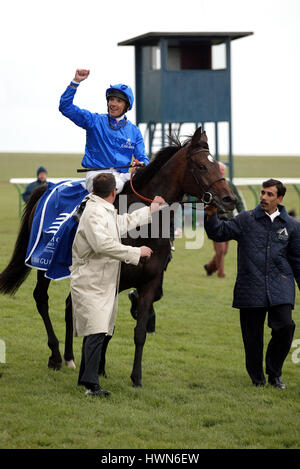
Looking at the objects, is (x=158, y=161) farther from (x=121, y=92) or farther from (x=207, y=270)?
(x=207, y=270)

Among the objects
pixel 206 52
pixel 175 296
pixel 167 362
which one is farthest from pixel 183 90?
pixel 167 362

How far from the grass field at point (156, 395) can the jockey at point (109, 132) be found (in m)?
1.76

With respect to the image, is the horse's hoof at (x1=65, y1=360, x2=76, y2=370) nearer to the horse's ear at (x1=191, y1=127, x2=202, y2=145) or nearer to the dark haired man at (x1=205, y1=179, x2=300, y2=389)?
the dark haired man at (x1=205, y1=179, x2=300, y2=389)

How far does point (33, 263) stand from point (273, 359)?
7.76 feet

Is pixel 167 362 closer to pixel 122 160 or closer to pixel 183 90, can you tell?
pixel 122 160

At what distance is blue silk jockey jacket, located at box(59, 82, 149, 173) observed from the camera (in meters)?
6.44

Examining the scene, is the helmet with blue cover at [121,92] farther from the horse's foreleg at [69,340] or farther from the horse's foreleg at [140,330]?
the horse's foreleg at [69,340]

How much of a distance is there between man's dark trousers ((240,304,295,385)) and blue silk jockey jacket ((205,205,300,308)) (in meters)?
0.13

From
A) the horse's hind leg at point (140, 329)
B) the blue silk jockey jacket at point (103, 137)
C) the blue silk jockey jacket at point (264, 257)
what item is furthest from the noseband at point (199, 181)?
the horse's hind leg at point (140, 329)

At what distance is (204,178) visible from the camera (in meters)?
5.87

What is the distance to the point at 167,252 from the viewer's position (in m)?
6.29

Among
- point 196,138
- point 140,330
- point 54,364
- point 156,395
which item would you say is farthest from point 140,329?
point 196,138

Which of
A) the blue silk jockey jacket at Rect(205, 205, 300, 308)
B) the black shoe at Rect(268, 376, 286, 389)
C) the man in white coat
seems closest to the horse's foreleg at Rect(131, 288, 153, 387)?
the man in white coat

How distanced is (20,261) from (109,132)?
179cm
